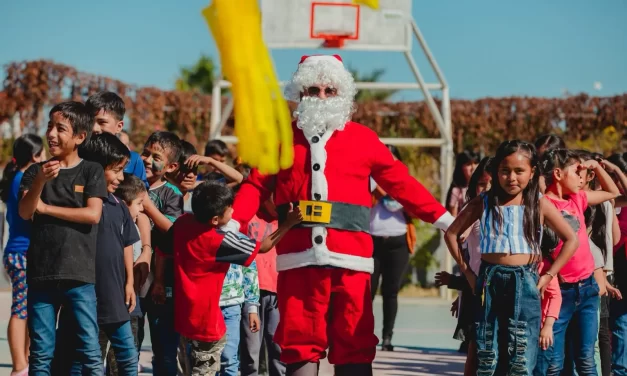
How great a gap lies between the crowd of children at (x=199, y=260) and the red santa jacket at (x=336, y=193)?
123mm

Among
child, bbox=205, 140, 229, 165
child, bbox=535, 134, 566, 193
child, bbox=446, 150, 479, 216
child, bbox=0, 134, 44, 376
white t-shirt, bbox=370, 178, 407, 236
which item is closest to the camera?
child, bbox=535, 134, 566, 193

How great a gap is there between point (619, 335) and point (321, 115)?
2679mm

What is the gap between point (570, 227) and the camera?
5.64 metres

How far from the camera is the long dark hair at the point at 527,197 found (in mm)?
5504

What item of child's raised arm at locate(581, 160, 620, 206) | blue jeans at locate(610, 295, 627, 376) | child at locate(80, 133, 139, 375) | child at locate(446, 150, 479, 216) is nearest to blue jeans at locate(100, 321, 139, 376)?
child at locate(80, 133, 139, 375)

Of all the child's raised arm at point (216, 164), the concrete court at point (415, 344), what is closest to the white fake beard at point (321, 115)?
the child's raised arm at point (216, 164)

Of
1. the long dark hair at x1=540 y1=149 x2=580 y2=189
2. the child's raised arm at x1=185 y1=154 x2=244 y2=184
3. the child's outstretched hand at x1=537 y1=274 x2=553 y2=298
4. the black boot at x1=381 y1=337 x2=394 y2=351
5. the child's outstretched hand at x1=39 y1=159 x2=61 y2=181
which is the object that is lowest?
the black boot at x1=381 y1=337 x2=394 y2=351

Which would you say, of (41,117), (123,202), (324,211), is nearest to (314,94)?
(324,211)

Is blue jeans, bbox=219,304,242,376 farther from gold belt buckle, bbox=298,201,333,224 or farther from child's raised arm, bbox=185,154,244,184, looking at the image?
gold belt buckle, bbox=298,201,333,224

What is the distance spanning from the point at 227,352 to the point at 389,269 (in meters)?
3.68

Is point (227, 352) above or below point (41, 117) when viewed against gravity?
below

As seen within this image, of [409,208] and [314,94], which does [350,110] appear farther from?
[409,208]

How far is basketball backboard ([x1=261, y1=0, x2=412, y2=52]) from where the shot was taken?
12930 millimetres

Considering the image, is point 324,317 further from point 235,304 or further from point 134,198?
point 134,198
